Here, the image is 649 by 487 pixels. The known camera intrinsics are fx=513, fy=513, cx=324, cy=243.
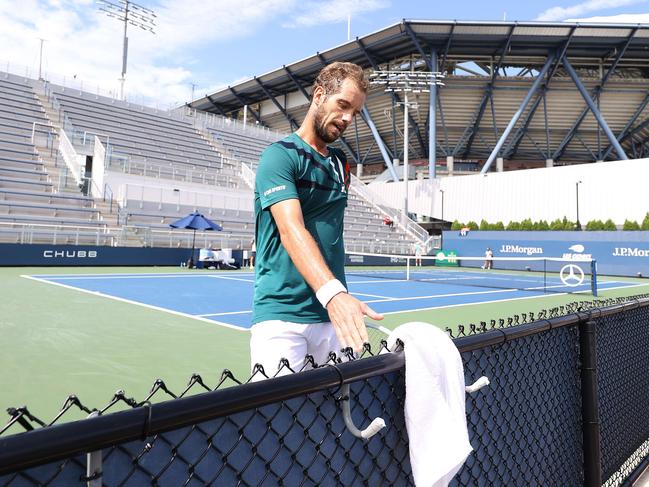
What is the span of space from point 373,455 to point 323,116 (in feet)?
4.91

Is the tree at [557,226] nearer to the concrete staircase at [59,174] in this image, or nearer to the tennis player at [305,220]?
the concrete staircase at [59,174]

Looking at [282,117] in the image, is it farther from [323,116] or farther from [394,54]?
[323,116]

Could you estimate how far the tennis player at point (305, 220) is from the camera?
2.33 m

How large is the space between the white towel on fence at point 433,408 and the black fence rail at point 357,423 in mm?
79

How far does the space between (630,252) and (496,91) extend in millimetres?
26160

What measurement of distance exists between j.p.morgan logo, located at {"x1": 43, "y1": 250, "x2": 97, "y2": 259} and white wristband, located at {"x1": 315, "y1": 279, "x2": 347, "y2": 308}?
22.3m

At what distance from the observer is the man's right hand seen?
168cm

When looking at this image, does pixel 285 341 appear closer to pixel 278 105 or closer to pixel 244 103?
pixel 278 105

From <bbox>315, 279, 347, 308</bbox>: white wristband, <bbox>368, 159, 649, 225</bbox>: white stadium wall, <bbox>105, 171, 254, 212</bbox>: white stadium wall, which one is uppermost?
<bbox>368, 159, 649, 225</bbox>: white stadium wall

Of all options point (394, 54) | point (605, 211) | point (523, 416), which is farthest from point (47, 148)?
point (605, 211)

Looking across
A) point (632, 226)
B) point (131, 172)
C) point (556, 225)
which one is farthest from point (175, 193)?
point (632, 226)

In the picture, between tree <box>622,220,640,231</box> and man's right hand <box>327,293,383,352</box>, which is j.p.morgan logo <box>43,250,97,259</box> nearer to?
man's right hand <box>327,293,383,352</box>

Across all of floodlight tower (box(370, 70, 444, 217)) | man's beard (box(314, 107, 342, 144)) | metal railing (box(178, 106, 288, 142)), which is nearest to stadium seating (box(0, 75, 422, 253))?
metal railing (box(178, 106, 288, 142))

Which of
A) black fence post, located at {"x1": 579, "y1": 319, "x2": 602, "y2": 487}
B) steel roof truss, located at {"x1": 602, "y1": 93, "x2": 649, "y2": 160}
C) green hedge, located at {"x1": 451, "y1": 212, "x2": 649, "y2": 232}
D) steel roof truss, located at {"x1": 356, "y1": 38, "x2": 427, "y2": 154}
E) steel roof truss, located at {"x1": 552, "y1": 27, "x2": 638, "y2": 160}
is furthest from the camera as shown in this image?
steel roof truss, located at {"x1": 602, "y1": 93, "x2": 649, "y2": 160}
